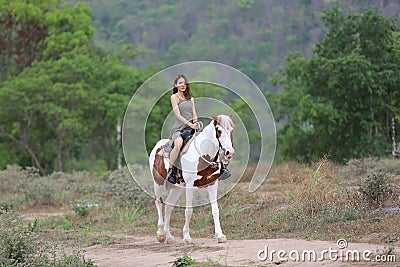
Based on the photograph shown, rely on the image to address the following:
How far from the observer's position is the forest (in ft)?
88.5

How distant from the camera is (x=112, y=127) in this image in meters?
38.3

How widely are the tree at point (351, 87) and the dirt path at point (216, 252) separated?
15991mm

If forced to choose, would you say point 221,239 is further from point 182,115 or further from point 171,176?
point 182,115

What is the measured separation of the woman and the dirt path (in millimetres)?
1462

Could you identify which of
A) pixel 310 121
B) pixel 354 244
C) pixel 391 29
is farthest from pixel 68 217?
pixel 391 29

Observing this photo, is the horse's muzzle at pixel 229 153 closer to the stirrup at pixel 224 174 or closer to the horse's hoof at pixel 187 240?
the stirrup at pixel 224 174

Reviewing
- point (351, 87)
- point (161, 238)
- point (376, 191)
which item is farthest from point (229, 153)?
point (351, 87)

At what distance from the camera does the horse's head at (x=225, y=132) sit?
10500mm

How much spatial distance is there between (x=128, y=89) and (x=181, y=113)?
27.1 meters

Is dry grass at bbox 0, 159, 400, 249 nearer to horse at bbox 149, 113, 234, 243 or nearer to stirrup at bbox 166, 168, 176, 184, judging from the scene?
horse at bbox 149, 113, 234, 243

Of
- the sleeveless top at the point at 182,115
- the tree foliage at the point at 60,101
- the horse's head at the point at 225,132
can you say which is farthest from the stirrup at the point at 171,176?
the tree foliage at the point at 60,101

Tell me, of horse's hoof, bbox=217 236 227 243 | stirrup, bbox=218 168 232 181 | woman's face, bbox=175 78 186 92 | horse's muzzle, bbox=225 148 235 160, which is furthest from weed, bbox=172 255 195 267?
woman's face, bbox=175 78 186 92

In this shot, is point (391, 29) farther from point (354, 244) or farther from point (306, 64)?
point (354, 244)

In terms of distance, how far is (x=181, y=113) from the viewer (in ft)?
36.8
